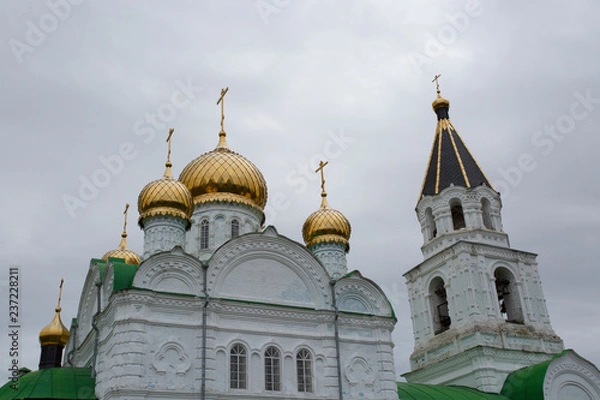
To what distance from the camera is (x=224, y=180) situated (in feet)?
64.3

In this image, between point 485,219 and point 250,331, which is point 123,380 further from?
point 485,219

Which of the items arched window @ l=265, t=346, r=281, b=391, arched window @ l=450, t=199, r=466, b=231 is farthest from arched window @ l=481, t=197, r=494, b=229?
arched window @ l=265, t=346, r=281, b=391

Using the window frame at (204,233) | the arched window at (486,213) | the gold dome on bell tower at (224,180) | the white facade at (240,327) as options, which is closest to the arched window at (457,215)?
the arched window at (486,213)

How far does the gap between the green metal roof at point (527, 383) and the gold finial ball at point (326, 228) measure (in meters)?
6.91

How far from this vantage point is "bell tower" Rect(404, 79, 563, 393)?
2116 centimetres

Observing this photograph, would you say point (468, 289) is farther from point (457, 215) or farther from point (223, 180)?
point (223, 180)

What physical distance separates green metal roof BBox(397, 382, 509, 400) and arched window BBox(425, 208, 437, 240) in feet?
20.7

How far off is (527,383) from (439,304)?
4.92m

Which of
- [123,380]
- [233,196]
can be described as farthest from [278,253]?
[123,380]

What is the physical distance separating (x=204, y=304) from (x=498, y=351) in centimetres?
1102

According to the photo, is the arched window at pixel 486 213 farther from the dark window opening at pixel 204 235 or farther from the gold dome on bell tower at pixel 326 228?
the dark window opening at pixel 204 235

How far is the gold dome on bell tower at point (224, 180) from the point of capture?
771 inches

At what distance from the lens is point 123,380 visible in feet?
44.1

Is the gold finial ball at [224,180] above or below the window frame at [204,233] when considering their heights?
above
